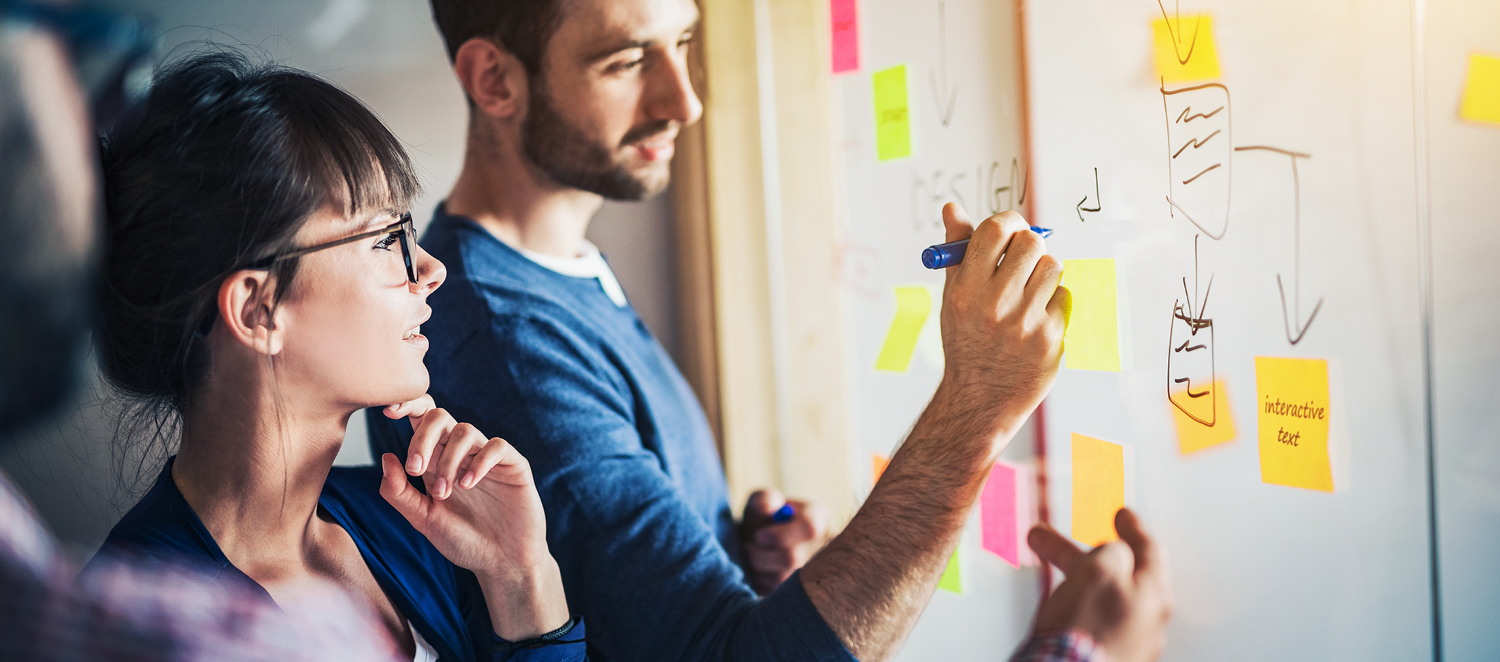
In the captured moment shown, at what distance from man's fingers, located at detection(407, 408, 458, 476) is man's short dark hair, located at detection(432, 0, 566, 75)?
45cm

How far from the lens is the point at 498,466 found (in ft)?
2.36

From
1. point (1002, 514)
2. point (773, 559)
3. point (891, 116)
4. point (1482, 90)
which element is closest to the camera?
point (1482, 90)

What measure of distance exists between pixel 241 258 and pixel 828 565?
1.80ft

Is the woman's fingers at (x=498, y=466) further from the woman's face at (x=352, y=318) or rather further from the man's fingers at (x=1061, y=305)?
the man's fingers at (x=1061, y=305)

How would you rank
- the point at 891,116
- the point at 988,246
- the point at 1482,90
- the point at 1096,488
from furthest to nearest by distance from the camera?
the point at 891,116 < the point at 1096,488 < the point at 988,246 < the point at 1482,90

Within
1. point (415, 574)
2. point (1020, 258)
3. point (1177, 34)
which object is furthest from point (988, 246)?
point (415, 574)

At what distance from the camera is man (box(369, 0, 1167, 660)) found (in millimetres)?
697

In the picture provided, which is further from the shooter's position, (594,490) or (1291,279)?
(594,490)

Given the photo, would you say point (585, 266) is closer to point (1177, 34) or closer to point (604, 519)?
point (604, 519)

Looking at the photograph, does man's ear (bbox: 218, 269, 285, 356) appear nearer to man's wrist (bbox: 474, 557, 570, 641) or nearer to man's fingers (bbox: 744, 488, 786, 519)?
man's wrist (bbox: 474, 557, 570, 641)

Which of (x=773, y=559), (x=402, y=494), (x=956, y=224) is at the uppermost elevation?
(x=956, y=224)

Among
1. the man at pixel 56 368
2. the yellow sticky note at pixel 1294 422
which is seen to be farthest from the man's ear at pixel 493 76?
the yellow sticky note at pixel 1294 422

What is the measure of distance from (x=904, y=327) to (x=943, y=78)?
1.07ft

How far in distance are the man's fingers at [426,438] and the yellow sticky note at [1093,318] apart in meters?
0.58
